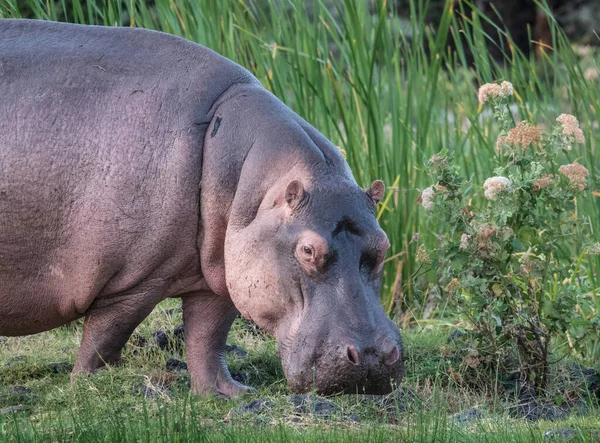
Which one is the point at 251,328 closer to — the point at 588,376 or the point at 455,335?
the point at 455,335

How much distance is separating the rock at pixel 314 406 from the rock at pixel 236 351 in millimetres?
1260

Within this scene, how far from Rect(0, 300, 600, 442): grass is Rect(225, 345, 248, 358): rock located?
6 cm

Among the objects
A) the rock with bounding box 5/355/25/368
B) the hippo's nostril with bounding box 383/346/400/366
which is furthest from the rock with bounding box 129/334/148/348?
the hippo's nostril with bounding box 383/346/400/366

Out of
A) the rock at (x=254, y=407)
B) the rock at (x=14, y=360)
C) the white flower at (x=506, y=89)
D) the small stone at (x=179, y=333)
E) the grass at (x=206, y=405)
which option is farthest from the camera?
the small stone at (x=179, y=333)

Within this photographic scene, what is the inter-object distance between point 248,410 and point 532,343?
1.44 metres

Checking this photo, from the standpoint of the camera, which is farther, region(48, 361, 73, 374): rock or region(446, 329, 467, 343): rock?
region(446, 329, 467, 343): rock

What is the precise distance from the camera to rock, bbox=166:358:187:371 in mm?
5078

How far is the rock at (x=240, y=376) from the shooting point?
4.92 metres

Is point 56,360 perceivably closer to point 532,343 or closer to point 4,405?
point 4,405

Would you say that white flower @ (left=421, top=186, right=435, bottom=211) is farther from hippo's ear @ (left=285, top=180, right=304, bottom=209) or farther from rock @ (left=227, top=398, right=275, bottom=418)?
rock @ (left=227, top=398, right=275, bottom=418)

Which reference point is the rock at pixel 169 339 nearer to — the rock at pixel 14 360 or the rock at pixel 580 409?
the rock at pixel 14 360

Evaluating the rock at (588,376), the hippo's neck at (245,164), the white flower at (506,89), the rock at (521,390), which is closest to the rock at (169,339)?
the hippo's neck at (245,164)

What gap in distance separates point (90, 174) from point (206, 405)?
98 cm

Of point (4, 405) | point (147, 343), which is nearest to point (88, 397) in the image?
point (4, 405)
